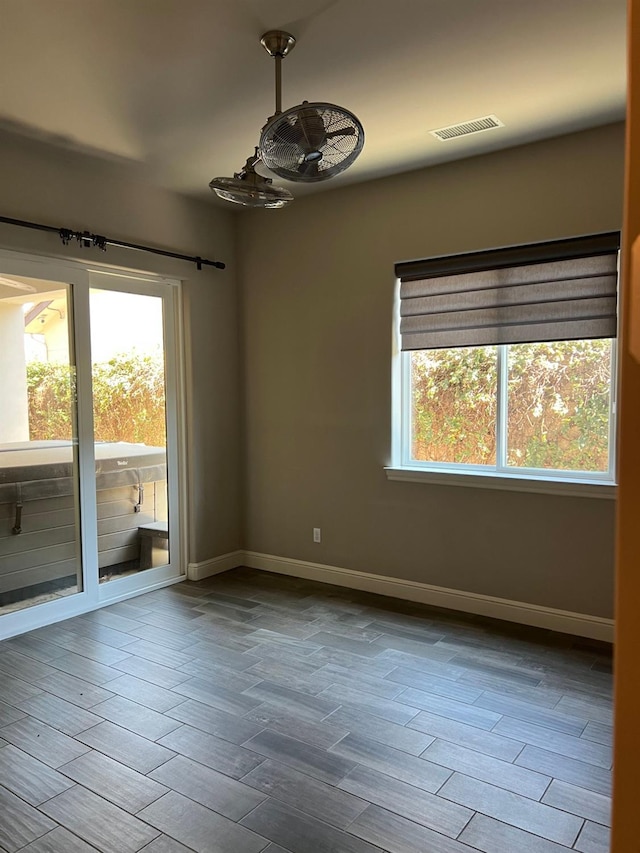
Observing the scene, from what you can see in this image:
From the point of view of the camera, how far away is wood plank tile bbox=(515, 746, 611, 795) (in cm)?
216

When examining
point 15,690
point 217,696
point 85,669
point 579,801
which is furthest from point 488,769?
point 15,690

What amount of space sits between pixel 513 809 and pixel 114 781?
1403mm

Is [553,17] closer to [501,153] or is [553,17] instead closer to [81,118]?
[501,153]

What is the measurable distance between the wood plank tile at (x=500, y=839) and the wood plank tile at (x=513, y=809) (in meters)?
0.02

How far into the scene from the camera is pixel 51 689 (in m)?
2.88

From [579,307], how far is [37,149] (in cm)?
316

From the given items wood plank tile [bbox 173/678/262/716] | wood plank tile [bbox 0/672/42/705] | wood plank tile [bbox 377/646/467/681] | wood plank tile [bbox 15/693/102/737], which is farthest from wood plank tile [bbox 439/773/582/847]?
wood plank tile [bbox 0/672/42/705]

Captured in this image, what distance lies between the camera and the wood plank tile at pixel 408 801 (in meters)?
1.98

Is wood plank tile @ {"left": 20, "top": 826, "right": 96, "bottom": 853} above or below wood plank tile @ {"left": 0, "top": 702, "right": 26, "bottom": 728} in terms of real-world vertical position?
below

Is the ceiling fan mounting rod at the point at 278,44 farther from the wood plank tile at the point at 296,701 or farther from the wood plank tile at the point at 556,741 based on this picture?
the wood plank tile at the point at 556,741

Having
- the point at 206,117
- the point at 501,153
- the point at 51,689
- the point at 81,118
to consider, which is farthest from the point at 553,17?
the point at 51,689

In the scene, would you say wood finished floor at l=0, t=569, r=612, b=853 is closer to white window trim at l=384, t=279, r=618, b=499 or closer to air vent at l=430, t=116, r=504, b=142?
white window trim at l=384, t=279, r=618, b=499

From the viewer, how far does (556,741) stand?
2426mm

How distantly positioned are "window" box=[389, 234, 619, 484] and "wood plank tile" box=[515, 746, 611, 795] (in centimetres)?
154
